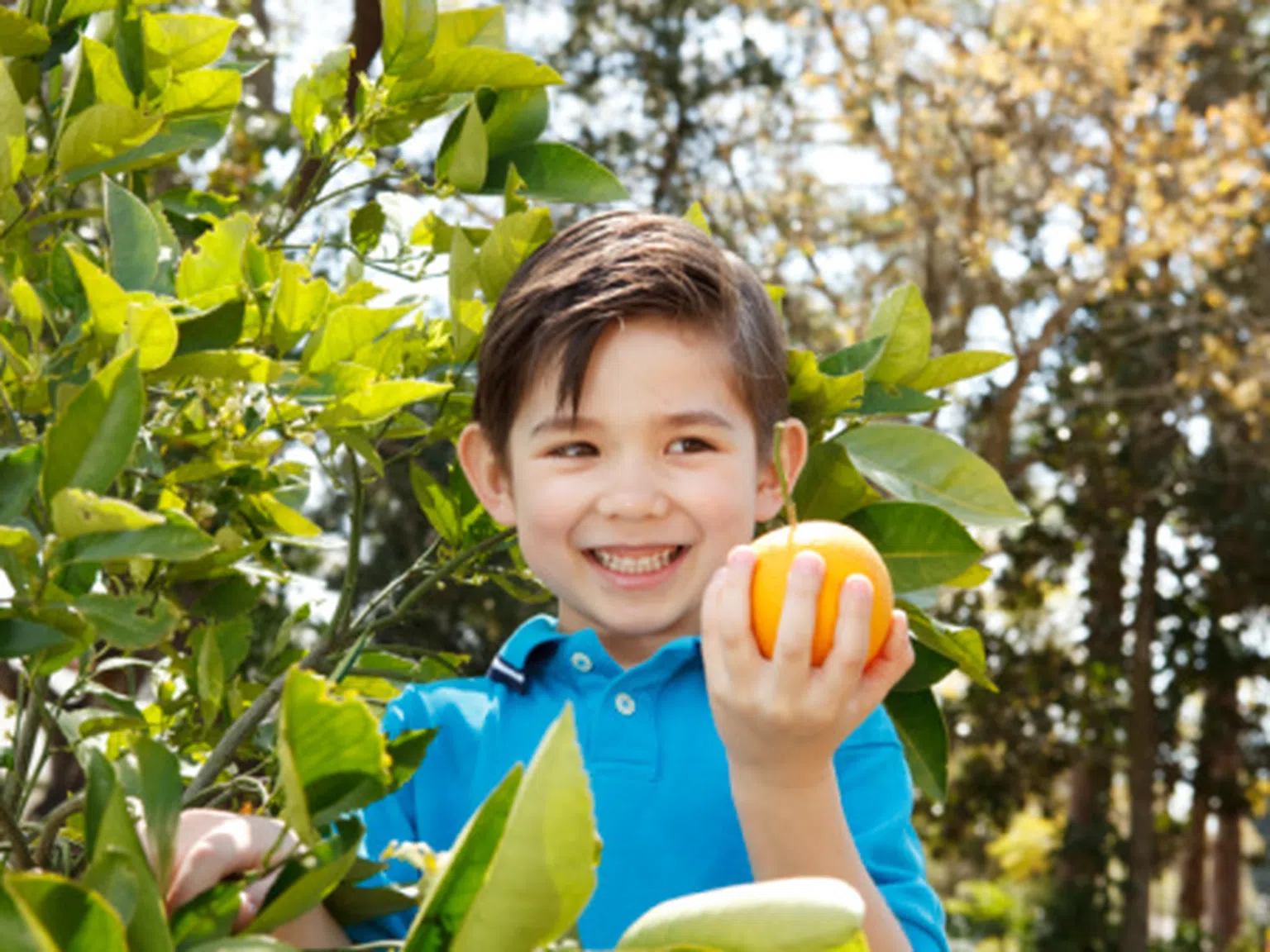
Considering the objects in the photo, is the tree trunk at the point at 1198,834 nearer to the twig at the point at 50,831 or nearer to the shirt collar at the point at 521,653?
the shirt collar at the point at 521,653

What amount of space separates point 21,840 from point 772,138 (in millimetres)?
8693

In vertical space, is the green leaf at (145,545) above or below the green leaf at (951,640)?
below

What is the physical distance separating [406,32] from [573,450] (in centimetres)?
37

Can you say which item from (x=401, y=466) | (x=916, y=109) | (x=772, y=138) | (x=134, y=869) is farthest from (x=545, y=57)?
(x=134, y=869)

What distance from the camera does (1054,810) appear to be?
1221 centimetres

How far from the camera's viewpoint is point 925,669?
1.26 meters

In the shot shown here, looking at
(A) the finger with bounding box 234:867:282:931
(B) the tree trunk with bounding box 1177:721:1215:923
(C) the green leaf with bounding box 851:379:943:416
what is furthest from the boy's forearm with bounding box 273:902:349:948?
(B) the tree trunk with bounding box 1177:721:1215:923

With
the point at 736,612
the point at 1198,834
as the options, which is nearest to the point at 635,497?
the point at 736,612

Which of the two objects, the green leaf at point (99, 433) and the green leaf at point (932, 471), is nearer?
the green leaf at point (99, 433)

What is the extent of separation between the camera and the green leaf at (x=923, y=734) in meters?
1.28

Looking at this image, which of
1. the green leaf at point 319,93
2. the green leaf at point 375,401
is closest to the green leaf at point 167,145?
the green leaf at point 319,93

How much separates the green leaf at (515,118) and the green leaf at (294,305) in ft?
1.11

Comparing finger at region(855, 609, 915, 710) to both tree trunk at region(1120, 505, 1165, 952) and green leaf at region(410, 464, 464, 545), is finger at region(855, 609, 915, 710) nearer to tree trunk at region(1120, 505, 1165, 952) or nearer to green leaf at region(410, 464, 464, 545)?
green leaf at region(410, 464, 464, 545)

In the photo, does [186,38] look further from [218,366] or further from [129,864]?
[129,864]
